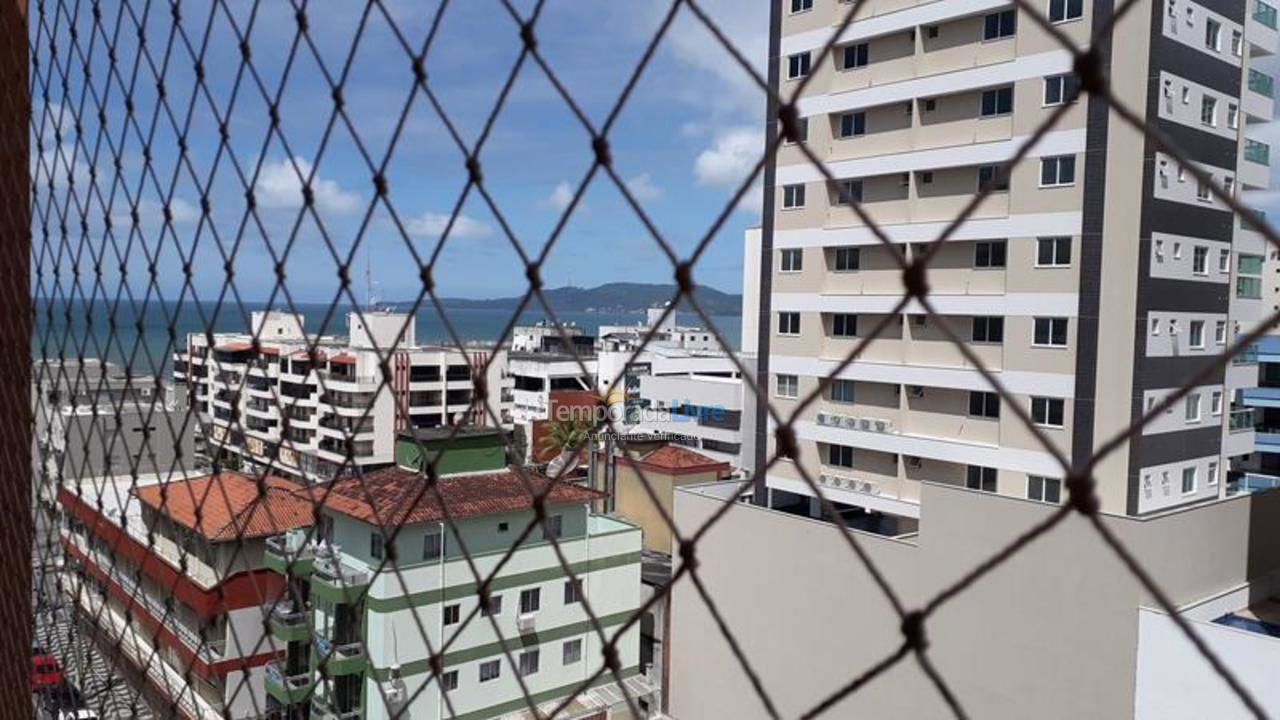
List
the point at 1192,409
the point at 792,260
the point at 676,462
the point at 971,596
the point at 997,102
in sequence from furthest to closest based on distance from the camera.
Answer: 1. the point at 676,462
2. the point at 792,260
3. the point at 1192,409
4. the point at 997,102
5. the point at 971,596

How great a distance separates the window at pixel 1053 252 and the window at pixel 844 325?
→ 1.44m

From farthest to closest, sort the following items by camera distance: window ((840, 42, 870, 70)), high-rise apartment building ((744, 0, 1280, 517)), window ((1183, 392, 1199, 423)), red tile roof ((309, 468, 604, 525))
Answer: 1. window ((840, 42, 870, 70))
2. window ((1183, 392, 1199, 423))
3. high-rise apartment building ((744, 0, 1280, 517))
4. red tile roof ((309, 468, 604, 525))

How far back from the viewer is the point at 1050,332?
5742mm

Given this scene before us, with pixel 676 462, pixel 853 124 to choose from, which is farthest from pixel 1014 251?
pixel 676 462

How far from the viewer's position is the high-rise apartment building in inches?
216

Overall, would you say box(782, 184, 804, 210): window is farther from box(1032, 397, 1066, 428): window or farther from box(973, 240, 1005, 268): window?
box(1032, 397, 1066, 428): window

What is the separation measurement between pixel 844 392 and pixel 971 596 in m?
2.44

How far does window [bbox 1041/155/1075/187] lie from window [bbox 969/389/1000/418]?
1.35m

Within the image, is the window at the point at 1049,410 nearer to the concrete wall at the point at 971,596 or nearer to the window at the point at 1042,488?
the window at the point at 1042,488

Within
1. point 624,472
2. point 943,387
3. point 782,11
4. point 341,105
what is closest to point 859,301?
point 943,387

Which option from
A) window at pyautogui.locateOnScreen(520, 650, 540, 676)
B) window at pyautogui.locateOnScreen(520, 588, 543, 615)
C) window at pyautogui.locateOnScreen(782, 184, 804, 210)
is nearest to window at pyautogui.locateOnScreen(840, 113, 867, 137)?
window at pyautogui.locateOnScreen(782, 184, 804, 210)

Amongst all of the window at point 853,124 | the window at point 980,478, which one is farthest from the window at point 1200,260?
the window at point 853,124

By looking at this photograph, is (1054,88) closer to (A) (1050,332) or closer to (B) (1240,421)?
(A) (1050,332)

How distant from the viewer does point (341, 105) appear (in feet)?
2.53
